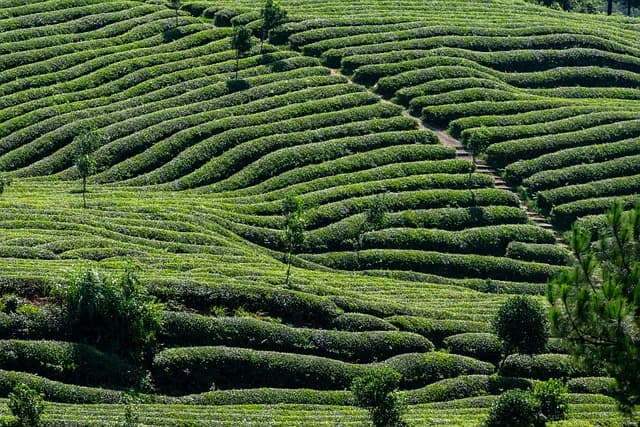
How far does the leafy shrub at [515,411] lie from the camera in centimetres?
4391

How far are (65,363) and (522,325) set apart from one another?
22.3 metres

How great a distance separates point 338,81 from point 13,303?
48895 millimetres

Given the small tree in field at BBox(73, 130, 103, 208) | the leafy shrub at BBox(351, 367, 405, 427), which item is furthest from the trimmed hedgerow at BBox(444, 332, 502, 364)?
the small tree in field at BBox(73, 130, 103, 208)

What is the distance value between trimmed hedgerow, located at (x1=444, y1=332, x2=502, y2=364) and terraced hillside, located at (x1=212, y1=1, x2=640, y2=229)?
78.6 feet

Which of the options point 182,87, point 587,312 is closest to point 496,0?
point 182,87

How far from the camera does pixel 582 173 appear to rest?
271 feet

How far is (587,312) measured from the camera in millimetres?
35062

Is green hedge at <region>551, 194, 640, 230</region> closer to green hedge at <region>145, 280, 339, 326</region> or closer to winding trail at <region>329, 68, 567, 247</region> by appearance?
winding trail at <region>329, 68, 567, 247</region>

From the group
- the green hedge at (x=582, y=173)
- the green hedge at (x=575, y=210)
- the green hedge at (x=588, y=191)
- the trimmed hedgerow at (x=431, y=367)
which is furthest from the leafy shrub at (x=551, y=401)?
the green hedge at (x=582, y=173)

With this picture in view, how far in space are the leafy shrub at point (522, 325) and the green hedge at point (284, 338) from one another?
4691mm

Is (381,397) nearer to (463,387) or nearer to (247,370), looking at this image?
(247,370)

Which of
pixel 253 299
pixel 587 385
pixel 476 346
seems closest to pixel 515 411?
pixel 587 385

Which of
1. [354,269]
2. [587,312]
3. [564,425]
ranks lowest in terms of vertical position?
[354,269]

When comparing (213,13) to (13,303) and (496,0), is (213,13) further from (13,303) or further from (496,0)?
(13,303)
